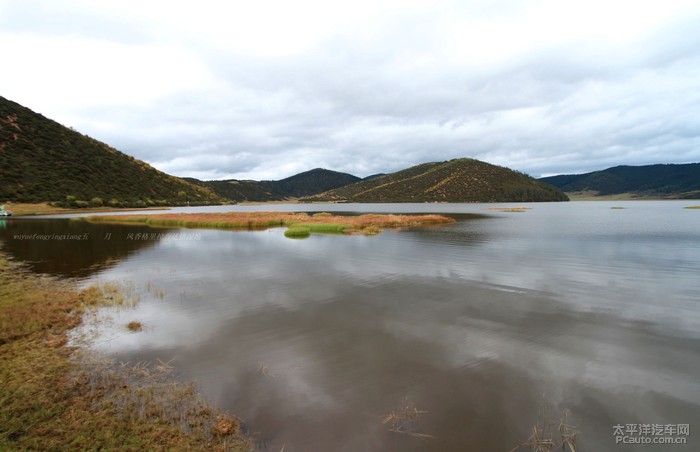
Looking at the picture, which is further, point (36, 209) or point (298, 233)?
point (36, 209)

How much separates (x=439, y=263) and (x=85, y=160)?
163892mm

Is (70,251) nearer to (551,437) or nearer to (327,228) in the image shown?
(327,228)

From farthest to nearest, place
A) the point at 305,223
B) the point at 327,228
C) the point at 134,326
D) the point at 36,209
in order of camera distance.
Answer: the point at 36,209 < the point at 305,223 < the point at 327,228 < the point at 134,326

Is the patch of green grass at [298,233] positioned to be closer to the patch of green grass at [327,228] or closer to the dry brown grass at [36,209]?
the patch of green grass at [327,228]

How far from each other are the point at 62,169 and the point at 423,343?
157 m

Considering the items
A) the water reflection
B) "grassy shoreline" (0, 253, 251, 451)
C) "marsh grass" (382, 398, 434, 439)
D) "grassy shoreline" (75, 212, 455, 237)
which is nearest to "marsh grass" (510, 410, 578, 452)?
"marsh grass" (382, 398, 434, 439)

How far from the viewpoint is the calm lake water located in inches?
309

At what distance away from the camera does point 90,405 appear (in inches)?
310

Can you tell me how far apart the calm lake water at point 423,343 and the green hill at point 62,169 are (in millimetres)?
107917

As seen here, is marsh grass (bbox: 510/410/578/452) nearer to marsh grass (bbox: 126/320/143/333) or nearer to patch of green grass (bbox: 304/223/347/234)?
marsh grass (bbox: 126/320/143/333)

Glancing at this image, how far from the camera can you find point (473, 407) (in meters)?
8.31

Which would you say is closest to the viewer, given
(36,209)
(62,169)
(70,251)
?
(70,251)

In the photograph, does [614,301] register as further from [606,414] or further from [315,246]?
[315,246]

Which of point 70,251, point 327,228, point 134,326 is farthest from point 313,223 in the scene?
point 134,326
